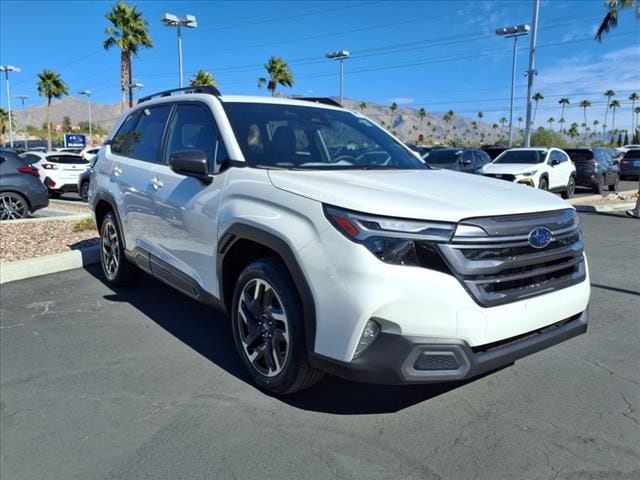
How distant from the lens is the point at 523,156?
16234 millimetres

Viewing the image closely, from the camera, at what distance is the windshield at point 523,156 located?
15.9 meters

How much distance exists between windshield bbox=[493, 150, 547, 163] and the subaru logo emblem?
46.1ft

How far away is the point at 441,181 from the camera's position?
132 inches

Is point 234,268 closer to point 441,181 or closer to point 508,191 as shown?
point 441,181

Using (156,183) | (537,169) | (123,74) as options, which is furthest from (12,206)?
(123,74)

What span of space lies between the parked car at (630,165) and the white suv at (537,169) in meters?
12.4

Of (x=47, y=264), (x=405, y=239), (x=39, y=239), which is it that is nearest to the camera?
(x=405, y=239)

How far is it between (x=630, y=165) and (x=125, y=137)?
93.3ft

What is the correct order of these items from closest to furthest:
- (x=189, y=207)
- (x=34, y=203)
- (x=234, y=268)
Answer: (x=234, y=268), (x=189, y=207), (x=34, y=203)

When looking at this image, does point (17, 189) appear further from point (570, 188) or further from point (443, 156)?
point (570, 188)

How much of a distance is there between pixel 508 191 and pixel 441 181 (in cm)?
41

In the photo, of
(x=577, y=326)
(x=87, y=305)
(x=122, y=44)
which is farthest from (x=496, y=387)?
(x=122, y=44)

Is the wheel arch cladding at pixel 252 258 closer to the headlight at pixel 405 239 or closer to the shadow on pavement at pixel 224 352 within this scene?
the headlight at pixel 405 239

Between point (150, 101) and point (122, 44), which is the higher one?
point (122, 44)
